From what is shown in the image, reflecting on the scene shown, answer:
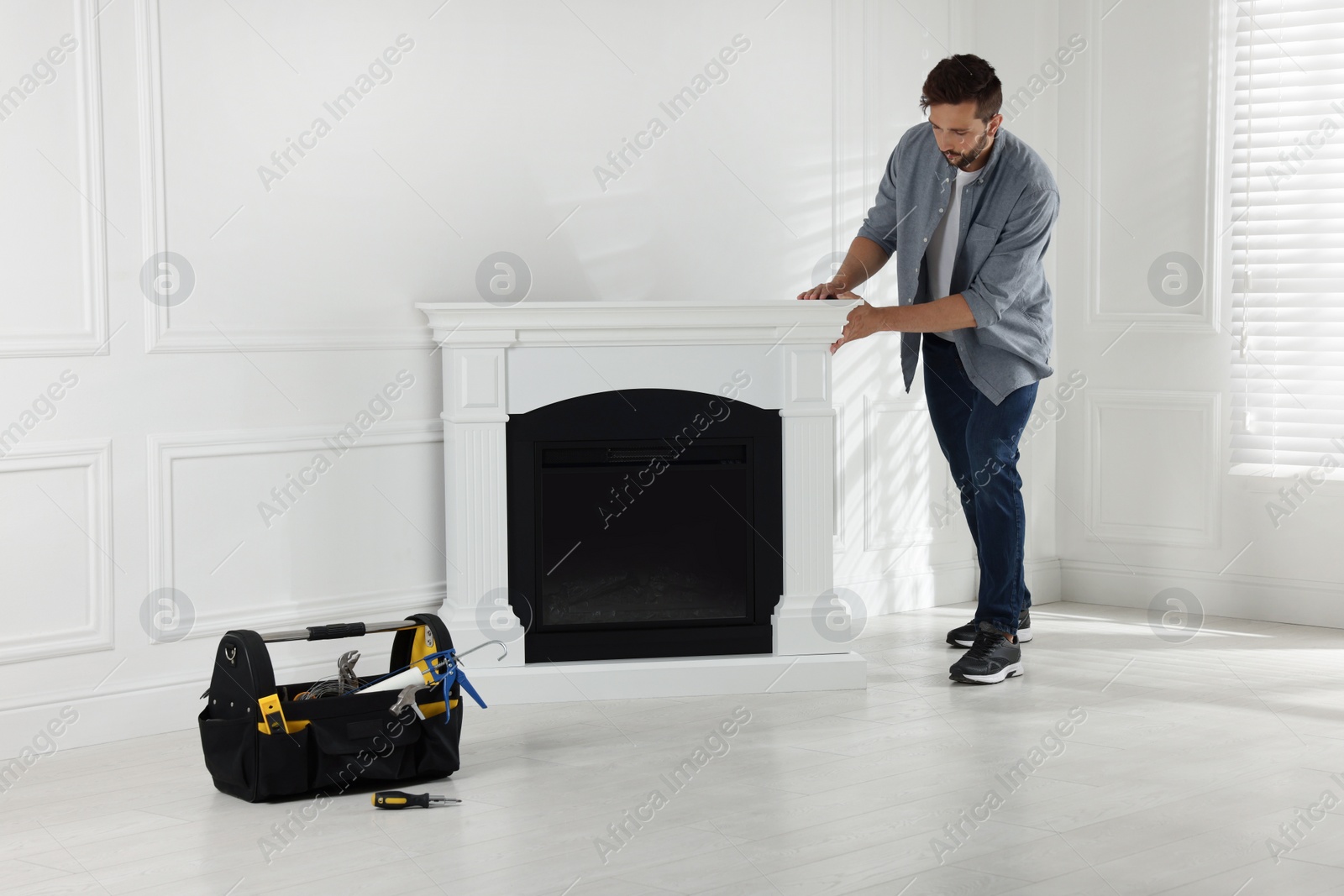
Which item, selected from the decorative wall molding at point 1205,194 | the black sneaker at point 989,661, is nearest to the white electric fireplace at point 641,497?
the black sneaker at point 989,661

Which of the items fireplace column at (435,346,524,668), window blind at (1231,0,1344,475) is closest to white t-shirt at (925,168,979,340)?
fireplace column at (435,346,524,668)

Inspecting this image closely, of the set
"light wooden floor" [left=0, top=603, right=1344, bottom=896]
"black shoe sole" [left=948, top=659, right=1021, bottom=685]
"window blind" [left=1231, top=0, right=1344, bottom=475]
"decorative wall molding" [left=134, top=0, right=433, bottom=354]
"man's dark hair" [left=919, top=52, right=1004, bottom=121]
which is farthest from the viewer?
"window blind" [left=1231, top=0, right=1344, bottom=475]

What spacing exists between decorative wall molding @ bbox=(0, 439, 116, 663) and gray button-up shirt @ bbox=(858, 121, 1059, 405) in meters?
2.03

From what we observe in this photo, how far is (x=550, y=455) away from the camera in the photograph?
11.7 feet

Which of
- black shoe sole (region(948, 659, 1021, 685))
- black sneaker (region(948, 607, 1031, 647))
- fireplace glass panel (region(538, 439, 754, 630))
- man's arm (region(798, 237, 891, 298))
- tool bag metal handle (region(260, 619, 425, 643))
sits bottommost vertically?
black shoe sole (region(948, 659, 1021, 685))

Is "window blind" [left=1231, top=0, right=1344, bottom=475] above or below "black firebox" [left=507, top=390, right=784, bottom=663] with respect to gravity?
above

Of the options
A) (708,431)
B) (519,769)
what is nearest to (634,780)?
(519,769)

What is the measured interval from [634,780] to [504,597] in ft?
2.82

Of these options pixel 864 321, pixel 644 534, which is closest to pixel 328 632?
pixel 644 534

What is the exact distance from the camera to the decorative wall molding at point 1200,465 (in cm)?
454

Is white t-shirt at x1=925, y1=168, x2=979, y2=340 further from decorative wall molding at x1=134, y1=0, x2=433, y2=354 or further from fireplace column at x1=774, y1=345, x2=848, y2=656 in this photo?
decorative wall molding at x1=134, y1=0, x2=433, y2=354

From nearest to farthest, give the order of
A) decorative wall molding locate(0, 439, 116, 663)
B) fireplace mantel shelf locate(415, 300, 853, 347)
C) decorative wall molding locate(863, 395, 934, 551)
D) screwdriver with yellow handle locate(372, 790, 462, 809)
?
1. screwdriver with yellow handle locate(372, 790, 462, 809)
2. decorative wall molding locate(0, 439, 116, 663)
3. fireplace mantel shelf locate(415, 300, 853, 347)
4. decorative wall molding locate(863, 395, 934, 551)

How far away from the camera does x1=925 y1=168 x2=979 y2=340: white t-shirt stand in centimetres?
361

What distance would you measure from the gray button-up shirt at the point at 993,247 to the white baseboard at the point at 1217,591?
129 cm
